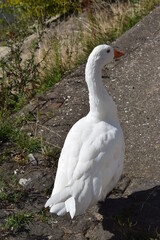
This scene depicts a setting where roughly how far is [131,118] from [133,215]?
1330mm

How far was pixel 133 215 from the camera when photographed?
444cm

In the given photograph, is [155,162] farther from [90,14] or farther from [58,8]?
[58,8]

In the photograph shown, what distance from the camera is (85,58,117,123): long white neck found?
4.43 meters

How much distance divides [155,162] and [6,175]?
4.67ft

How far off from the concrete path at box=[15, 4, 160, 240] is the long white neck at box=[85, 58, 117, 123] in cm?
68

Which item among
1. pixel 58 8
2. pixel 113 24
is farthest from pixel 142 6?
pixel 58 8

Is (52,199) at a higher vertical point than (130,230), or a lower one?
higher

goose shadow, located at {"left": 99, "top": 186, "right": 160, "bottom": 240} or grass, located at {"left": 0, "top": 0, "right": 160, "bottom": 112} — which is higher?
grass, located at {"left": 0, "top": 0, "right": 160, "bottom": 112}

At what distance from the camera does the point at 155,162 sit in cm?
489

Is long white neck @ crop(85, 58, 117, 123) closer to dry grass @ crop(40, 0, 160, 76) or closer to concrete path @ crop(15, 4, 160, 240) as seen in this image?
concrete path @ crop(15, 4, 160, 240)

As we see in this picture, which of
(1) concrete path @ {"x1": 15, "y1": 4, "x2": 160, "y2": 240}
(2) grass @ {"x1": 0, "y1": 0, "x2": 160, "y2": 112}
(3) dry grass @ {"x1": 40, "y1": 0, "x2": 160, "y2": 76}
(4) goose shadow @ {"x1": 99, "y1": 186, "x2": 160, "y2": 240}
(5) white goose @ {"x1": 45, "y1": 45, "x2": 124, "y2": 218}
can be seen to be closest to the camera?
(5) white goose @ {"x1": 45, "y1": 45, "x2": 124, "y2": 218}

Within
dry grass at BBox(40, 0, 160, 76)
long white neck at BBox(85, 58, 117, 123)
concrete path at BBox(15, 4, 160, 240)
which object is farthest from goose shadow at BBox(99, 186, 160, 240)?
dry grass at BBox(40, 0, 160, 76)

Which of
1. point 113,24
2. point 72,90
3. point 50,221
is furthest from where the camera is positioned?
point 113,24

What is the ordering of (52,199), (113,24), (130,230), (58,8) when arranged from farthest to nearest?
1. (58,8)
2. (113,24)
3. (130,230)
4. (52,199)
